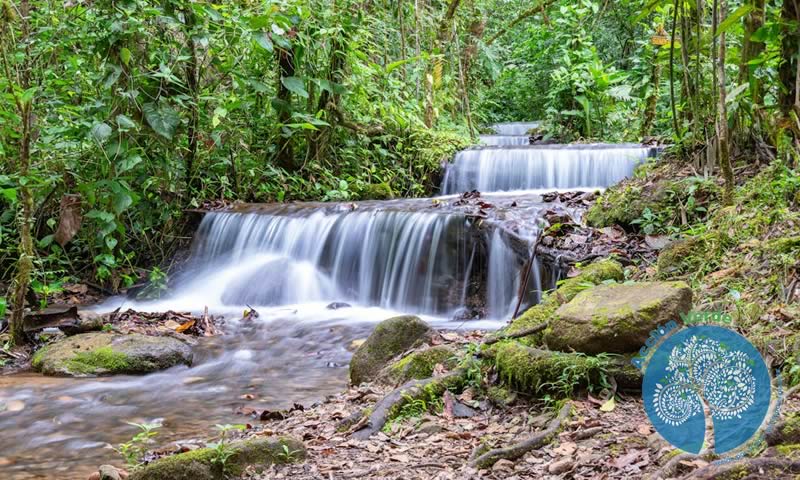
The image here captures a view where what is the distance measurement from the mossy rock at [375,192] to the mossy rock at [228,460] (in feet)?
22.1

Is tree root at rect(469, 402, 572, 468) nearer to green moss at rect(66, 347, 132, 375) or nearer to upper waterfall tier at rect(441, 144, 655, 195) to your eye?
green moss at rect(66, 347, 132, 375)

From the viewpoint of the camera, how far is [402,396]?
3.22 meters

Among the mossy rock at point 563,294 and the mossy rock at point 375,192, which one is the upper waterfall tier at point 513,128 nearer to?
the mossy rock at point 375,192

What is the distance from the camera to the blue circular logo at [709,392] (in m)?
1.94

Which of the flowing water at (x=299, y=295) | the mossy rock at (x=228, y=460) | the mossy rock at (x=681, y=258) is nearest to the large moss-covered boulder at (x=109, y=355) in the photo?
the flowing water at (x=299, y=295)

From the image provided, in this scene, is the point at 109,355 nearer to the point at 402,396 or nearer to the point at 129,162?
the point at 129,162

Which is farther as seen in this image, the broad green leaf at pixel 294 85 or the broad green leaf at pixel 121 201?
the broad green leaf at pixel 294 85

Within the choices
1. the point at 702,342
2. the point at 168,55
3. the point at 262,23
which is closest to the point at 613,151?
the point at 262,23

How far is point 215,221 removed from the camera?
835cm

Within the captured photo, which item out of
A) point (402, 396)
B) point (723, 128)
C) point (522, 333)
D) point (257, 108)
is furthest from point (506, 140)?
point (402, 396)

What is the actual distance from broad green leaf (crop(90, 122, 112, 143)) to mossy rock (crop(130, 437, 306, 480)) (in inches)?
161

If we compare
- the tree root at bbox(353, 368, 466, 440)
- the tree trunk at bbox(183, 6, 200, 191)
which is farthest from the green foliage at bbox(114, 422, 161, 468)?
the tree trunk at bbox(183, 6, 200, 191)

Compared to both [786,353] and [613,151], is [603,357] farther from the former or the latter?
[613,151]

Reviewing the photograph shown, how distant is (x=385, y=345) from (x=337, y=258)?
3.32 metres
